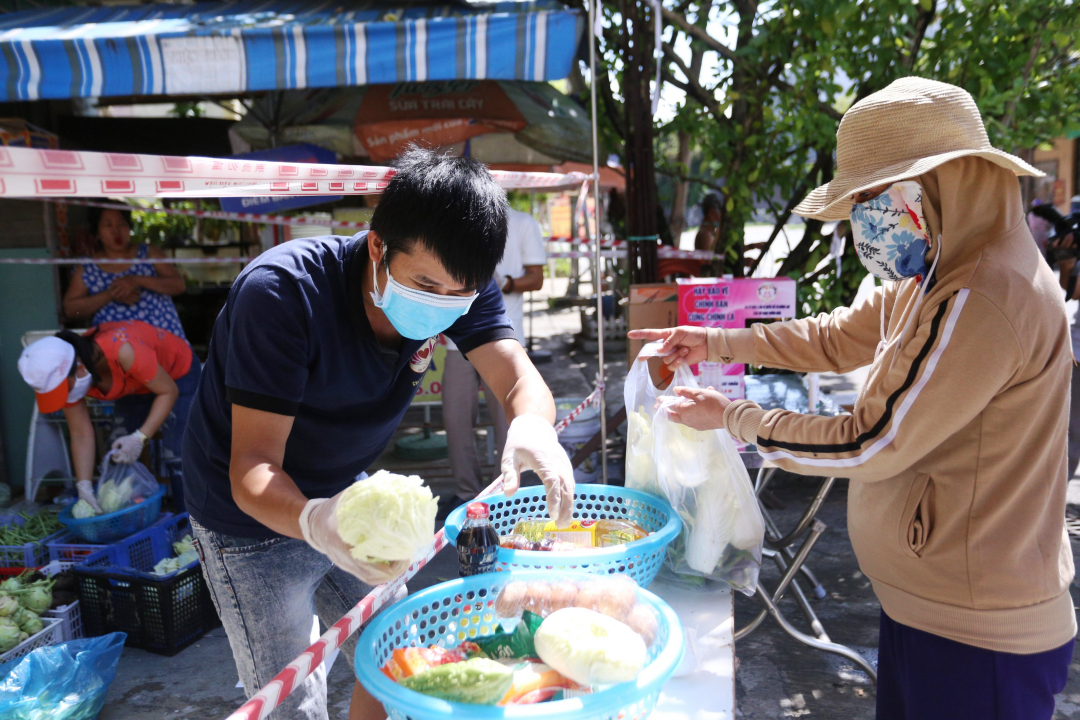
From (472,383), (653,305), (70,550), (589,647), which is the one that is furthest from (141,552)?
(589,647)

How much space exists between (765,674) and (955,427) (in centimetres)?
216

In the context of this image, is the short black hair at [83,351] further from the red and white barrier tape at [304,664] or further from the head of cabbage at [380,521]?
the head of cabbage at [380,521]

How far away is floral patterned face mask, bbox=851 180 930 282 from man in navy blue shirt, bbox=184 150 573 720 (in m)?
0.88

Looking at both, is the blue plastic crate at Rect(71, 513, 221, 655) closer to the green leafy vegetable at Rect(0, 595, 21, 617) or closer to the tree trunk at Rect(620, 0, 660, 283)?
the green leafy vegetable at Rect(0, 595, 21, 617)

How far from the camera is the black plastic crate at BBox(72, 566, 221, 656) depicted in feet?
11.6

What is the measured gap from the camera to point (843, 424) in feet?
5.59

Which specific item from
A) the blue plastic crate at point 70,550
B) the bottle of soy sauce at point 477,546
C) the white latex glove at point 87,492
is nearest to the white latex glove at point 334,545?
the bottle of soy sauce at point 477,546

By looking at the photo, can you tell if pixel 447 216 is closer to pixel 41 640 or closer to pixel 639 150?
pixel 41 640

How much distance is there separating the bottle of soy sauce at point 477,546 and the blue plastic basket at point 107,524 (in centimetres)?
308

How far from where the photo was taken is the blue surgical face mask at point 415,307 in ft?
5.47

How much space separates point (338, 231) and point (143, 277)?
2.83m

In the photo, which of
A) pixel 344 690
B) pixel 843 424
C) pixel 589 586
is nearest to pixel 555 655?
pixel 589 586

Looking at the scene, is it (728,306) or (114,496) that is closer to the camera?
(728,306)

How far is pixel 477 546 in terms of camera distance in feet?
5.74
